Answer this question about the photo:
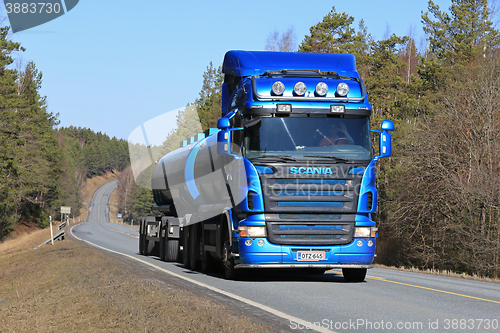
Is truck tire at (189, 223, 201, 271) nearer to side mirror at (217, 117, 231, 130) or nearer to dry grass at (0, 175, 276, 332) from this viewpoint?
dry grass at (0, 175, 276, 332)

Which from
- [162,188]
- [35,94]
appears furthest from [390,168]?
[35,94]

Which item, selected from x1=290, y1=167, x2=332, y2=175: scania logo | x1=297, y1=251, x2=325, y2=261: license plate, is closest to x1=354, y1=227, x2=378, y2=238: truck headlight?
x1=297, y1=251, x2=325, y2=261: license plate

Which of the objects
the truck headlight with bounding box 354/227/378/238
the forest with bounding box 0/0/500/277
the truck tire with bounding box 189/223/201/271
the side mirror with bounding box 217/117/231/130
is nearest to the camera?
the truck headlight with bounding box 354/227/378/238

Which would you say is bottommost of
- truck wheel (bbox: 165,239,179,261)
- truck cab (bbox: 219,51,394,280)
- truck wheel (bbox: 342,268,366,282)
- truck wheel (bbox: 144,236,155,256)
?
truck wheel (bbox: 144,236,155,256)

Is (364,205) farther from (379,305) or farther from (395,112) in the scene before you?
(395,112)

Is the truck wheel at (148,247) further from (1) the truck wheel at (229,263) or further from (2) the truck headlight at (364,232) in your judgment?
(2) the truck headlight at (364,232)

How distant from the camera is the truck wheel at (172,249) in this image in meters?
19.0

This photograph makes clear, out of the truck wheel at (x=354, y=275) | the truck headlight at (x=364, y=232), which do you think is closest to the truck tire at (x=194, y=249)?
the truck wheel at (x=354, y=275)

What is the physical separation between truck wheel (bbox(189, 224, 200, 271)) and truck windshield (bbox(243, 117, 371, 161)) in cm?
496

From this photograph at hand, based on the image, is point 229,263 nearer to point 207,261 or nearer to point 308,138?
point 207,261

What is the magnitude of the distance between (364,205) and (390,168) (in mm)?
30131

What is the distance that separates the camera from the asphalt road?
273 inches

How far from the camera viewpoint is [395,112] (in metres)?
45.6

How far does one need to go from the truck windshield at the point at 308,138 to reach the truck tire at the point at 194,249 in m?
4.81
